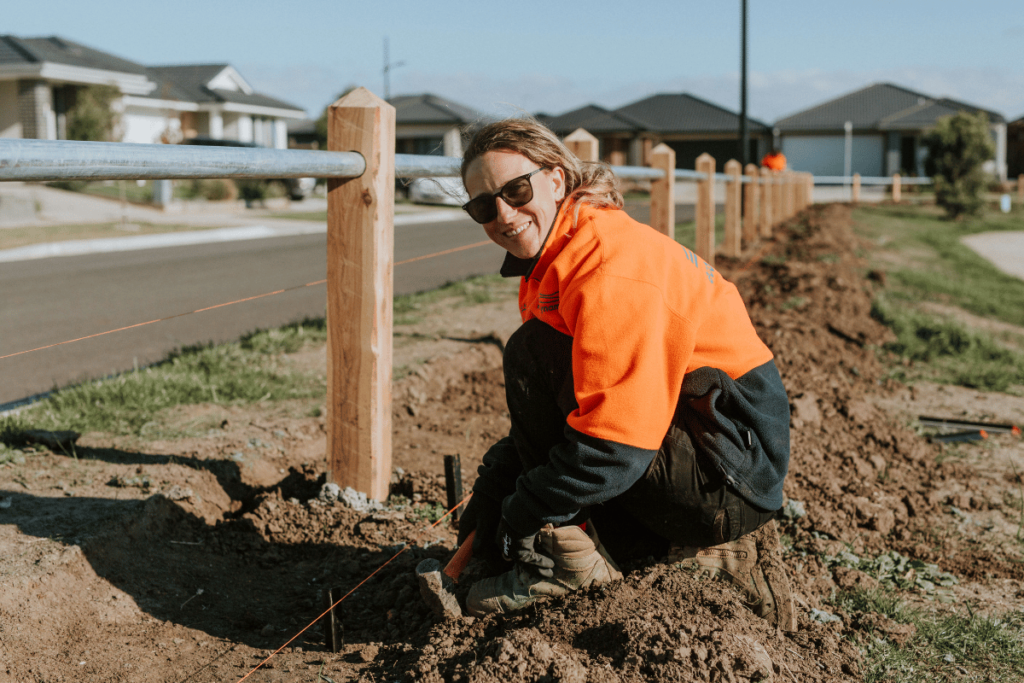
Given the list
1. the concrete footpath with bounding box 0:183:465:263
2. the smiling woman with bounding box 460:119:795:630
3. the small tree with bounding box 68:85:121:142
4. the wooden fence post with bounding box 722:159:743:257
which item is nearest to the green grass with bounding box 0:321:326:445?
the smiling woman with bounding box 460:119:795:630

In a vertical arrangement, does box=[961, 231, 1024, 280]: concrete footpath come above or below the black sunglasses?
below

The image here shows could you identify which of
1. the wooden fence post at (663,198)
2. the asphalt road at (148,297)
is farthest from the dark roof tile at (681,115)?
the wooden fence post at (663,198)

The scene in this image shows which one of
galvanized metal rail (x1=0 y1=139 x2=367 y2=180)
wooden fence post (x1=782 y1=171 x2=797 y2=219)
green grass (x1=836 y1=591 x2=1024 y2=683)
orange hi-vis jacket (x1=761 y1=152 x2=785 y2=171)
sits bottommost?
green grass (x1=836 y1=591 x2=1024 y2=683)

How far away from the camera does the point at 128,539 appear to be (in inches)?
104

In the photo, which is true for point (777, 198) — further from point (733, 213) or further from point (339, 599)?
point (339, 599)

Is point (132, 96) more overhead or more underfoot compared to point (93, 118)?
more overhead

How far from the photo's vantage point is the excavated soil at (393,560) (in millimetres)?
2059

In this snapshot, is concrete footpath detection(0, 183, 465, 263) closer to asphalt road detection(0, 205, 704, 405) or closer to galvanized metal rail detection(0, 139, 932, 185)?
asphalt road detection(0, 205, 704, 405)

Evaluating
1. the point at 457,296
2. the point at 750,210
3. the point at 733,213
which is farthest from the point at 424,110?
the point at 457,296

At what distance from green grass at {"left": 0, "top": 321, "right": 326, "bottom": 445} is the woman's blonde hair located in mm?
2263

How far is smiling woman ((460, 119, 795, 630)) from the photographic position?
1.88 meters

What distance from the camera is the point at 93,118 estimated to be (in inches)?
958

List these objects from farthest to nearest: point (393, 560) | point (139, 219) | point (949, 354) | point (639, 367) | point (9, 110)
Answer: point (9, 110)
point (139, 219)
point (949, 354)
point (393, 560)
point (639, 367)

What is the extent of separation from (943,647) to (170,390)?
349 cm
